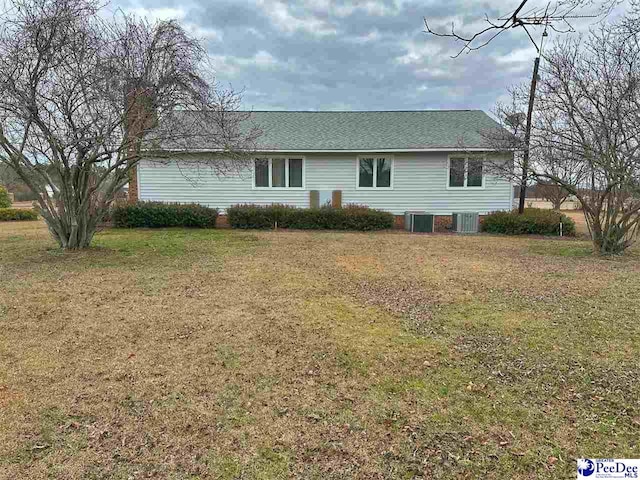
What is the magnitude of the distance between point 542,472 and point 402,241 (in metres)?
9.68

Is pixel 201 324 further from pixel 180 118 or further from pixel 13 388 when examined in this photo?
pixel 180 118

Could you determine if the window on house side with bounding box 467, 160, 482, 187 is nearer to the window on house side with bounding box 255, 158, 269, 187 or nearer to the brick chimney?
the window on house side with bounding box 255, 158, 269, 187

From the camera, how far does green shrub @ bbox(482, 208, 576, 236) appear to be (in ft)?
45.2

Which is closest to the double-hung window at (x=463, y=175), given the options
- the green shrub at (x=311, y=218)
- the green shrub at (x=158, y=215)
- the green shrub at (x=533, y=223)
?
the green shrub at (x=533, y=223)

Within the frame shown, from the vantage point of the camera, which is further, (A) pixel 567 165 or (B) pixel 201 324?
(A) pixel 567 165

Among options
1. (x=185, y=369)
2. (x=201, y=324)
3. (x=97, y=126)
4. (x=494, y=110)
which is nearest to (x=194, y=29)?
(x=97, y=126)

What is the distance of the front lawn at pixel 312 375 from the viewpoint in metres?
2.38

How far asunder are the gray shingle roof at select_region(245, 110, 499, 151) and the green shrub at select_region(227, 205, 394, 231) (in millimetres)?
2497

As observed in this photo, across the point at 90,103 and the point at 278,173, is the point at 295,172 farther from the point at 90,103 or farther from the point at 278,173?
the point at 90,103

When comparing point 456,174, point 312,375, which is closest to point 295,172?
point 456,174

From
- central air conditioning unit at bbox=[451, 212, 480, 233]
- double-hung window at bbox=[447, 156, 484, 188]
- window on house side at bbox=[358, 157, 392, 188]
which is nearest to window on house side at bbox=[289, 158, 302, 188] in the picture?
window on house side at bbox=[358, 157, 392, 188]

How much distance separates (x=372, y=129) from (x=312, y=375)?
14.9 m

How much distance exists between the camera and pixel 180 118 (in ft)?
28.7

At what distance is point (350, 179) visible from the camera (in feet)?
51.7
